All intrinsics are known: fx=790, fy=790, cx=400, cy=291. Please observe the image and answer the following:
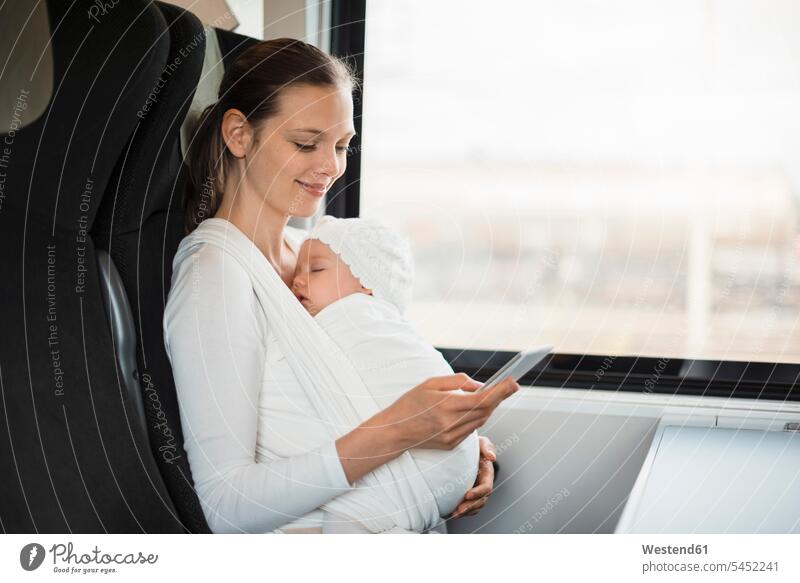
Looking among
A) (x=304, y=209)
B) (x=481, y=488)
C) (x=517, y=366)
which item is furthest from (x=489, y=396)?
(x=304, y=209)

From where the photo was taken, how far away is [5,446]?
0.64 metres

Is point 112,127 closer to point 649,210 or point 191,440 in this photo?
→ point 191,440

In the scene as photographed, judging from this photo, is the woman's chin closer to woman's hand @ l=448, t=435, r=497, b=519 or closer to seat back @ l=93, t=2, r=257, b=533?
seat back @ l=93, t=2, r=257, b=533

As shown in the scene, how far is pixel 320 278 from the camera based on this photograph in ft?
2.28

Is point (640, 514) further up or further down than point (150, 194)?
further down

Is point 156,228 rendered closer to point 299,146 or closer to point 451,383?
point 299,146

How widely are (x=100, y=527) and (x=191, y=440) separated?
104 millimetres

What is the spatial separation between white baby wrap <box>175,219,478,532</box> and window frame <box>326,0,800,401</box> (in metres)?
0.18

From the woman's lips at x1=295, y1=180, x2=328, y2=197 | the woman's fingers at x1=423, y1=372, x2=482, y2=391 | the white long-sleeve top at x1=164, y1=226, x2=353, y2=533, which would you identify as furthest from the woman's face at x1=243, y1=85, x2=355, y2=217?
the woman's fingers at x1=423, y1=372, x2=482, y2=391

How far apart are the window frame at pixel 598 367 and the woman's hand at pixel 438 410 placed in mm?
183

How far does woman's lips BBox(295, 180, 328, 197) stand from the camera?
715 mm

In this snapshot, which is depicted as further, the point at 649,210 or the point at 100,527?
the point at 649,210

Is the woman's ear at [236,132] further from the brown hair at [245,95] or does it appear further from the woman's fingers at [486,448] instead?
the woman's fingers at [486,448]
